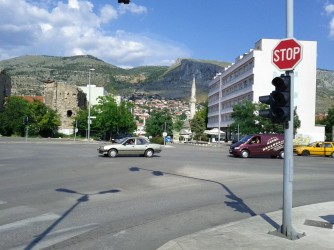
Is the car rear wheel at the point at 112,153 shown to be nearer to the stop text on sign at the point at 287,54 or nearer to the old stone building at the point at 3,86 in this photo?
the stop text on sign at the point at 287,54

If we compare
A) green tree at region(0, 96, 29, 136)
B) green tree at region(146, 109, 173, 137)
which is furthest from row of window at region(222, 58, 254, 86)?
green tree at region(0, 96, 29, 136)

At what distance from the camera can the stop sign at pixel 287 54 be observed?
23.7 feet

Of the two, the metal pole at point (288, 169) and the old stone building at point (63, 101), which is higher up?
the old stone building at point (63, 101)

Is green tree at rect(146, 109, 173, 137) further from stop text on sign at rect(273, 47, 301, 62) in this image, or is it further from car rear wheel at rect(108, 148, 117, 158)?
stop text on sign at rect(273, 47, 301, 62)

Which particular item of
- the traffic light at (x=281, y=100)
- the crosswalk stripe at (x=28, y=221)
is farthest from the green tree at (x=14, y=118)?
the traffic light at (x=281, y=100)

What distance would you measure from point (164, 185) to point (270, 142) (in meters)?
19.1

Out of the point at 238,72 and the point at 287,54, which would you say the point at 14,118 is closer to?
the point at 238,72

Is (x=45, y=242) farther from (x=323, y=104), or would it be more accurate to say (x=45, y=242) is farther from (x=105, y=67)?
(x=105, y=67)

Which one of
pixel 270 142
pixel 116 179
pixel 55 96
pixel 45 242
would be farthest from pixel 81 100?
pixel 45 242

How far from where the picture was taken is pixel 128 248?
6.38 meters

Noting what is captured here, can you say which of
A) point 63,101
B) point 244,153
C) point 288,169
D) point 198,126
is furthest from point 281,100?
point 198,126

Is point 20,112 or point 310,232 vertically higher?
point 20,112

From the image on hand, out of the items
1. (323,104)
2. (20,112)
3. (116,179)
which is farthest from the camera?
(323,104)

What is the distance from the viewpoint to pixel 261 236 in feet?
22.8
